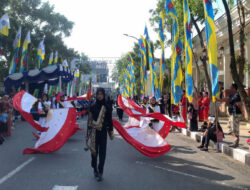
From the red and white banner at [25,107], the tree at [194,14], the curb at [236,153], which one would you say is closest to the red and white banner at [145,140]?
the curb at [236,153]

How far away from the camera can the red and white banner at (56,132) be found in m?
8.06

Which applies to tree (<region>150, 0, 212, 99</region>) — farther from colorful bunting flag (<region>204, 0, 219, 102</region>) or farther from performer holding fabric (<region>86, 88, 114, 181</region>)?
performer holding fabric (<region>86, 88, 114, 181</region>)

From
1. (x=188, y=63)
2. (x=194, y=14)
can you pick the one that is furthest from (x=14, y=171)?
(x=194, y=14)

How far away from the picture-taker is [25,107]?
932cm

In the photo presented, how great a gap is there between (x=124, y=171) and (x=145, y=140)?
6.15 ft

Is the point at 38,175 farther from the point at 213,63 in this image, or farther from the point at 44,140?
the point at 213,63

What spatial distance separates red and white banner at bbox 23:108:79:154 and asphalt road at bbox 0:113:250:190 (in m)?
0.21

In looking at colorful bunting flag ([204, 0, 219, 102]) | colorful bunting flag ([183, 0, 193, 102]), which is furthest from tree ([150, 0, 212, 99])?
colorful bunting flag ([204, 0, 219, 102])

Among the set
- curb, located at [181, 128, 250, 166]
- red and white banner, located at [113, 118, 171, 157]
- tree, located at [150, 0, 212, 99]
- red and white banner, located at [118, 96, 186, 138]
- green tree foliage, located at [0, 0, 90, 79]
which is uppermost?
green tree foliage, located at [0, 0, 90, 79]

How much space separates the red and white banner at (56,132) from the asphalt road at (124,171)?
0.69 feet

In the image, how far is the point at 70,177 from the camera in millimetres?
5816

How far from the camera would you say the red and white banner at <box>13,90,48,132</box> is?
9.10m

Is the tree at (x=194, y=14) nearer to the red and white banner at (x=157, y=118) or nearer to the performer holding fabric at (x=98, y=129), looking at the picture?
the red and white banner at (x=157, y=118)

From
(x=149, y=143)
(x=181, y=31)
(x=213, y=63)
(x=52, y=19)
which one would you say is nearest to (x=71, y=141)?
(x=149, y=143)
